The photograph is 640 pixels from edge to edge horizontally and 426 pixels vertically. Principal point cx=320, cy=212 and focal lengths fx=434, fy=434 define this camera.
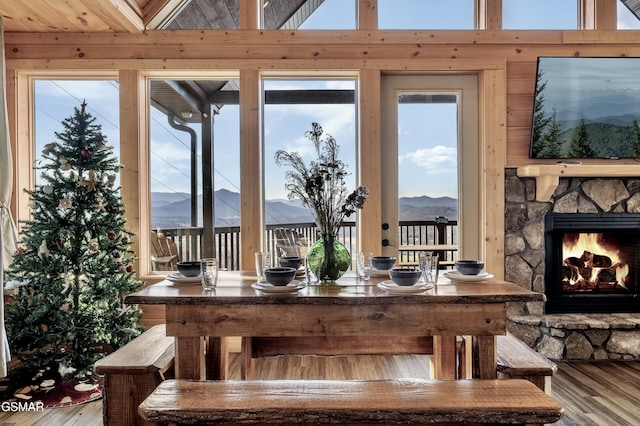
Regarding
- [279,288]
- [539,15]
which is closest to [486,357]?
[279,288]

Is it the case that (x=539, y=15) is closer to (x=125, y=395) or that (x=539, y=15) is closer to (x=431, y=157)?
(x=431, y=157)

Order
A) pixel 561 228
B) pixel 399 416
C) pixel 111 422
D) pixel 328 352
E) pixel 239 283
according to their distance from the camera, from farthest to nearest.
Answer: pixel 561 228
pixel 328 352
pixel 239 283
pixel 111 422
pixel 399 416

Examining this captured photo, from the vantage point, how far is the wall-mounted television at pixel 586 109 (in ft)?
11.7

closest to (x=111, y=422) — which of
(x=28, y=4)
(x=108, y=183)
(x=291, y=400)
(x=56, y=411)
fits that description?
(x=56, y=411)

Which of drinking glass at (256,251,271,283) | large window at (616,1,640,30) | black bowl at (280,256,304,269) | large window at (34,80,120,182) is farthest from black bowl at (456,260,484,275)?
large window at (34,80,120,182)

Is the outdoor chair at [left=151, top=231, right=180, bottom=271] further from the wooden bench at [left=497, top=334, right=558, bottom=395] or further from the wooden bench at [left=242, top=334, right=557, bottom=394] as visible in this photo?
the wooden bench at [left=497, top=334, right=558, bottom=395]

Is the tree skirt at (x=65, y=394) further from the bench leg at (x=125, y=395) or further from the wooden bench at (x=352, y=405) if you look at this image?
the wooden bench at (x=352, y=405)

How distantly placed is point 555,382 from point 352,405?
2038mm

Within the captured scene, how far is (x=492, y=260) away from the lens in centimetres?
367

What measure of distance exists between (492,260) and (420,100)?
1.50 metres

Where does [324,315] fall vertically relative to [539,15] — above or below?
below

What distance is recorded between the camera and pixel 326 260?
215cm

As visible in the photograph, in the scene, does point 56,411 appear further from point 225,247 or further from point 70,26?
point 70,26

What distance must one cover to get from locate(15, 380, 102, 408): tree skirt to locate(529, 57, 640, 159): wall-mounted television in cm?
371
